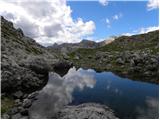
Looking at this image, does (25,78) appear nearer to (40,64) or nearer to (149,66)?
(40,64)

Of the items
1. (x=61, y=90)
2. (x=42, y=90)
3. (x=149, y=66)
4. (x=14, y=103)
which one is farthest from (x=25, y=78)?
(x=149, y=66)

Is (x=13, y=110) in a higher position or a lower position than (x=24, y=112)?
higher

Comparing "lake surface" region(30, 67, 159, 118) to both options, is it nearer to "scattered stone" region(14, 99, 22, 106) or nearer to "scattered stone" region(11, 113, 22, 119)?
"scattered stone" region(14, 99, 22, 106)

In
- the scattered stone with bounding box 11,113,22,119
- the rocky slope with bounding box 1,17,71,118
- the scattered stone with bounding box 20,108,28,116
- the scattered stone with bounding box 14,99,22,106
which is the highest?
the rocky slope with bounding box 1,17,71,118

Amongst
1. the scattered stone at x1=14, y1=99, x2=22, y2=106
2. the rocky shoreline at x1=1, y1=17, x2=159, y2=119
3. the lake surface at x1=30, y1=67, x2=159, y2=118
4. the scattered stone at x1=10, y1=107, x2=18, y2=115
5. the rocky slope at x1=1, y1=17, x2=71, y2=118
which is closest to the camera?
the rocky shoreline at x1=1, y1=17, x2=159, y2=119

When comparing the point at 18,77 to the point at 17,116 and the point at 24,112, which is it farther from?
the point at 17,116

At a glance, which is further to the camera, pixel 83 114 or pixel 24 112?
pixel 24 112

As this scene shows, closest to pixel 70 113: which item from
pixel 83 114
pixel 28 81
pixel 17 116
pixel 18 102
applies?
pixel 83 114

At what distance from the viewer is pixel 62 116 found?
119 feet

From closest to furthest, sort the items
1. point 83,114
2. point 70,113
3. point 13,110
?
1. point 83,114
2. point 70,113
3. point 13,110

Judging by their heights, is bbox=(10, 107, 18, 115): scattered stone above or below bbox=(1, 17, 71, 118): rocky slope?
below

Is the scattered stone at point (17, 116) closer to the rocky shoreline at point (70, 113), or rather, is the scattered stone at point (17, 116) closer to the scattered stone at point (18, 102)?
the rocky shoreline at point (70, 113)

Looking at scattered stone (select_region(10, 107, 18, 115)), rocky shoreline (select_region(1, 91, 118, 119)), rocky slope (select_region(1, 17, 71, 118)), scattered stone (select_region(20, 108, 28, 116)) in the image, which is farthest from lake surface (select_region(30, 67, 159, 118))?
rocky slope (select_region(1, 17, 71, 118))

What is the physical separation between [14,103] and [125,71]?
58.6m
